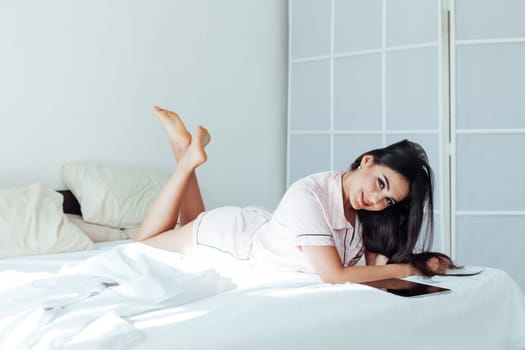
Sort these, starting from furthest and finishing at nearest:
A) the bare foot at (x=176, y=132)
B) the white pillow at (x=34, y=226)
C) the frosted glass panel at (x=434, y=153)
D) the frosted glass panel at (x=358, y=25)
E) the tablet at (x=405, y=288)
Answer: the frosted glass panel at (x=358, y=25) < the frosted glass panel at (x=434, y=153) < the bare foot at (x=176, y=132) < the white pillow at (x=34, y=226) < the tablet at (x=405, y=288)

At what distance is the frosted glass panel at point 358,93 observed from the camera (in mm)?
3525

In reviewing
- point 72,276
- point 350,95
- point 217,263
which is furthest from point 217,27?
point 72,276

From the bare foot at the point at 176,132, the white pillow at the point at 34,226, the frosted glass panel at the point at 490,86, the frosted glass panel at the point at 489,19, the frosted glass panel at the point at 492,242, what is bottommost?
the frosted glass panel at the point at 492,242

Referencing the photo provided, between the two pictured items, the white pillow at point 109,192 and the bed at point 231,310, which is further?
the white pillow at point 109,192

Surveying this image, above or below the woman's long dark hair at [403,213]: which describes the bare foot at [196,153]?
above

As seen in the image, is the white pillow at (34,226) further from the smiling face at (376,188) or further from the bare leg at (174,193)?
the smiling face at (376,188)

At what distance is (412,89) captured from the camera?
3354mm

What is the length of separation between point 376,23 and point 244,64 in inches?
31.9

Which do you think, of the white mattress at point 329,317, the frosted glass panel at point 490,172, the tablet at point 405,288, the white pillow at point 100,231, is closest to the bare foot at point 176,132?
the white pillow at point 100,231

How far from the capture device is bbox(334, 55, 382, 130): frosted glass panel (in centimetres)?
353

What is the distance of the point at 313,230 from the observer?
182cm

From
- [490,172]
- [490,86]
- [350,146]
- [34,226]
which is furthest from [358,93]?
[34,226]

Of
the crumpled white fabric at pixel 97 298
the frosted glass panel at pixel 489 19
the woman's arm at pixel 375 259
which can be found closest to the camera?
the crumpled white fabric at pixel 97 298

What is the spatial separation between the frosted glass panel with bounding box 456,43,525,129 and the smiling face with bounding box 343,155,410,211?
1.43 metres
